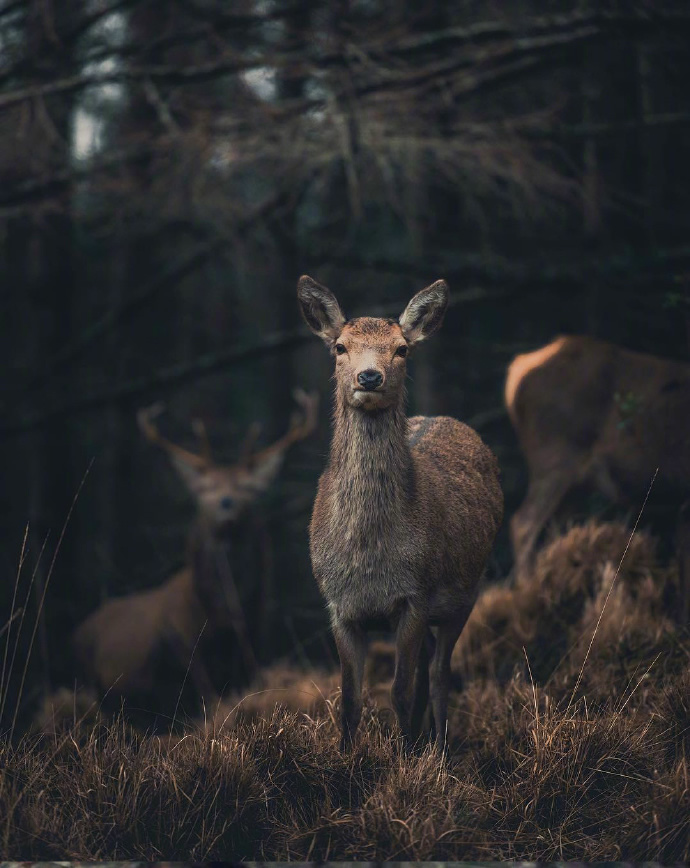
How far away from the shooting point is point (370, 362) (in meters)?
3.82

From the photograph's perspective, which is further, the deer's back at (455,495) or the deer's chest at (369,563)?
the deer's back at (455,495)

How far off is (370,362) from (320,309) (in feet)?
1.32

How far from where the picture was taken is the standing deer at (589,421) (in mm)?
6465

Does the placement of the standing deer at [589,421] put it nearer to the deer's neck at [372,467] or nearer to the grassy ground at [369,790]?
the grassy ground at [369,790]

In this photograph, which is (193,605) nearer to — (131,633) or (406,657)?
(131,633)

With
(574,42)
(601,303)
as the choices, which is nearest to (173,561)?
(601,303)

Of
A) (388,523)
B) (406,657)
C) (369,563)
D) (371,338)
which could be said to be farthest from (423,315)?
(406,657)

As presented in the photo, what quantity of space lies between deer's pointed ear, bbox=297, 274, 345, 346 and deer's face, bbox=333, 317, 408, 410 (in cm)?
8

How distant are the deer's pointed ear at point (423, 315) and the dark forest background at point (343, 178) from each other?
5.37 feet

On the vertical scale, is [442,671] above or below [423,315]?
below

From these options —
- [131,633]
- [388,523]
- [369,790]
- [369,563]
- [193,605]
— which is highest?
[388,523]

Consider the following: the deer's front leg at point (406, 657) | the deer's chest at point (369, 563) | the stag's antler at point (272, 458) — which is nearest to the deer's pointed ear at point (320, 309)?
the deer's chest at point (369, 563)

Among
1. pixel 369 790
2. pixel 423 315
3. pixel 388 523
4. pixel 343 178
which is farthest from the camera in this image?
pixel 343 178

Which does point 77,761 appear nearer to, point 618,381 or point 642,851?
point 642,851
